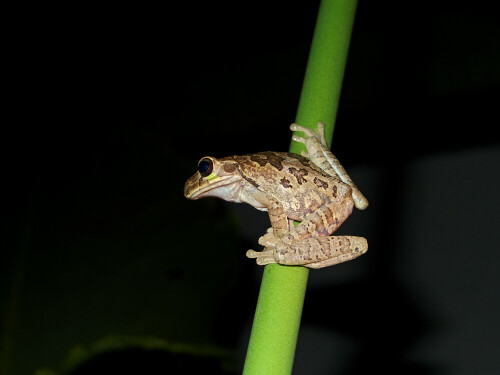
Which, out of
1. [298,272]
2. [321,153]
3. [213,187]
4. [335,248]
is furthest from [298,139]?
[213,187]

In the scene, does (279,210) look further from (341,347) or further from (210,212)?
(341,347)

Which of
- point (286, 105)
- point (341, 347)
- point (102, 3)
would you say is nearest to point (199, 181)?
point (102, 3)

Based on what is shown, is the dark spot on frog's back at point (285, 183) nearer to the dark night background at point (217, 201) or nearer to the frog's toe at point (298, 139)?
the dark night background at point (217, 201)

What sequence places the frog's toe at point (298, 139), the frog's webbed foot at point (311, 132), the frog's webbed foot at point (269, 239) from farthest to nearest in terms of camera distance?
1. the frog's webbed foot at point (269, 239)
2. the frog's toe at point (298, 139)
3. the frog's webbed foot at point (311, 132)

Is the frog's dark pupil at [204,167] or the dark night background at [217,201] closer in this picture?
the dark night background at [217,201]

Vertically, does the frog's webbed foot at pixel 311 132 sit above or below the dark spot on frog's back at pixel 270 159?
below

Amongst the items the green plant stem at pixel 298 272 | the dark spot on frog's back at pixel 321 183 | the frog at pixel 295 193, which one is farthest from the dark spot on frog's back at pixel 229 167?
the green plant stem at pixel 298 272

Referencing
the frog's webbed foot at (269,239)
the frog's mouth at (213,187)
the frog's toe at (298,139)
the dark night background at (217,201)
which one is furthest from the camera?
the frog's mouth at (213,187)
